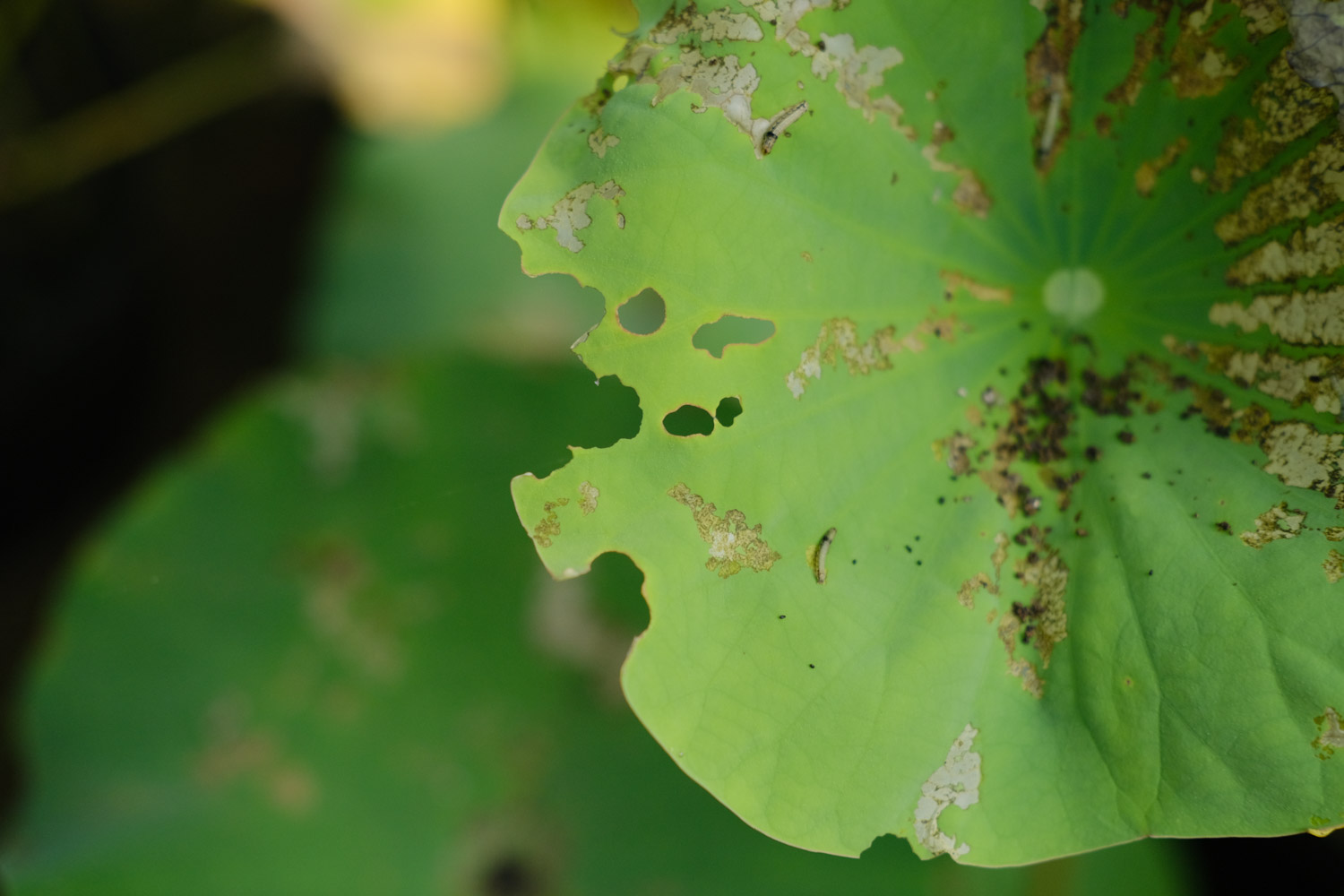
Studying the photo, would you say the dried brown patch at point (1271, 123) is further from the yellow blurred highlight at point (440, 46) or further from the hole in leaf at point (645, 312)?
the yellow blurred highlight at point (440, 46)

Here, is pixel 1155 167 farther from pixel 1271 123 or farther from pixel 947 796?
pixel 947 796

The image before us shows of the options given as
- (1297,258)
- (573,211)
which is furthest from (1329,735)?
(573,211)

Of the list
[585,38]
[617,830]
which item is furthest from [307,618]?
[585,38]

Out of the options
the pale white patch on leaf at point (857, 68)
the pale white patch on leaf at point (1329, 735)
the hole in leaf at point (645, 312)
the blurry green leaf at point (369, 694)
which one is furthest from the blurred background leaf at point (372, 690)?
the pale white patch on leaf at point (1329, 735)

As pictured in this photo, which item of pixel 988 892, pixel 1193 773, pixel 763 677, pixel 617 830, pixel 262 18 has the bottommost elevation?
pixel 988 892

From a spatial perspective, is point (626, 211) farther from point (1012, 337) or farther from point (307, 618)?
point (307, 618)

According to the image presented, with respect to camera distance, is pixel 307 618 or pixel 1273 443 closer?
pixel 1273 443

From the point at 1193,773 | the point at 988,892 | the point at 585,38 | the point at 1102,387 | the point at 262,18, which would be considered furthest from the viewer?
the point at 262,18

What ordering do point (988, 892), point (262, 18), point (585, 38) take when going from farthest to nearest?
point (262, 18) → point (585, 38) → point (988, 892)
